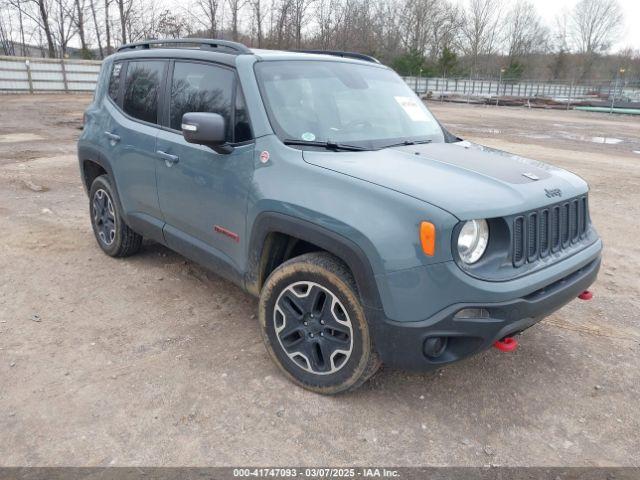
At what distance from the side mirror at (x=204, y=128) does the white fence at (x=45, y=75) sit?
2991 centimetres

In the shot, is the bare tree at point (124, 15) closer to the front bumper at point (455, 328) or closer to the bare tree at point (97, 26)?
the bare tree at point (97, 26)

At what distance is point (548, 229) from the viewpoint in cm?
286

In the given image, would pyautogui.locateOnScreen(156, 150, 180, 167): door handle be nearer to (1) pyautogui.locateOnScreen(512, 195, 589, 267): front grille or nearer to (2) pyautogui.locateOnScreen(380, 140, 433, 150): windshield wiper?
(2) pyautogui.locateOnScreen(380, 140, 433, 150): windshield wiper

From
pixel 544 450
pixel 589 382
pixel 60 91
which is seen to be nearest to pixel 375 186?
pixel 544 450

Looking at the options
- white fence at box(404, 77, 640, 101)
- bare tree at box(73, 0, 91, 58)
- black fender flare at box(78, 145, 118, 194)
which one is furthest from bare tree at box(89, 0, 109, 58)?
black fender flare at box(78, 145, 118, 194)

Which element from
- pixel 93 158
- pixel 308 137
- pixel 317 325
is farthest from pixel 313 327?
pixel 93 158

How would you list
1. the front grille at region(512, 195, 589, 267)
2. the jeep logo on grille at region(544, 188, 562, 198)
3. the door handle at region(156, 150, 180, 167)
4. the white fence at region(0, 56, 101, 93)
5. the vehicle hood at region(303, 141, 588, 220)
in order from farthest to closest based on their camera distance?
1. the white fence at region(0, 56, 101, 93)
2. the door handle at region(156, 150, 180, 167)
3. the jeep logo on grille at region(544, 188, 562, 198)
4. the front grille at region(512, 195, 589, 267)
5. the vehicle hood at region(303, 141, 588, 220)

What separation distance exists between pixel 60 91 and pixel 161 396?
31.9 meters

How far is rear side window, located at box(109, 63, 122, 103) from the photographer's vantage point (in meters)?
4.75

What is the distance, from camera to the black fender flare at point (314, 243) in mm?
2607

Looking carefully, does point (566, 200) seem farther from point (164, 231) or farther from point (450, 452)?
point (164, 231)

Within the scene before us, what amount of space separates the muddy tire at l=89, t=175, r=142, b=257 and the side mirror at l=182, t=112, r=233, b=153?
1869 mm

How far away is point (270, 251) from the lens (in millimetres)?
3236

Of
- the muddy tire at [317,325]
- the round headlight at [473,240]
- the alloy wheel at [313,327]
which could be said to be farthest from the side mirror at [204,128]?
the round headlight at [473,240]
